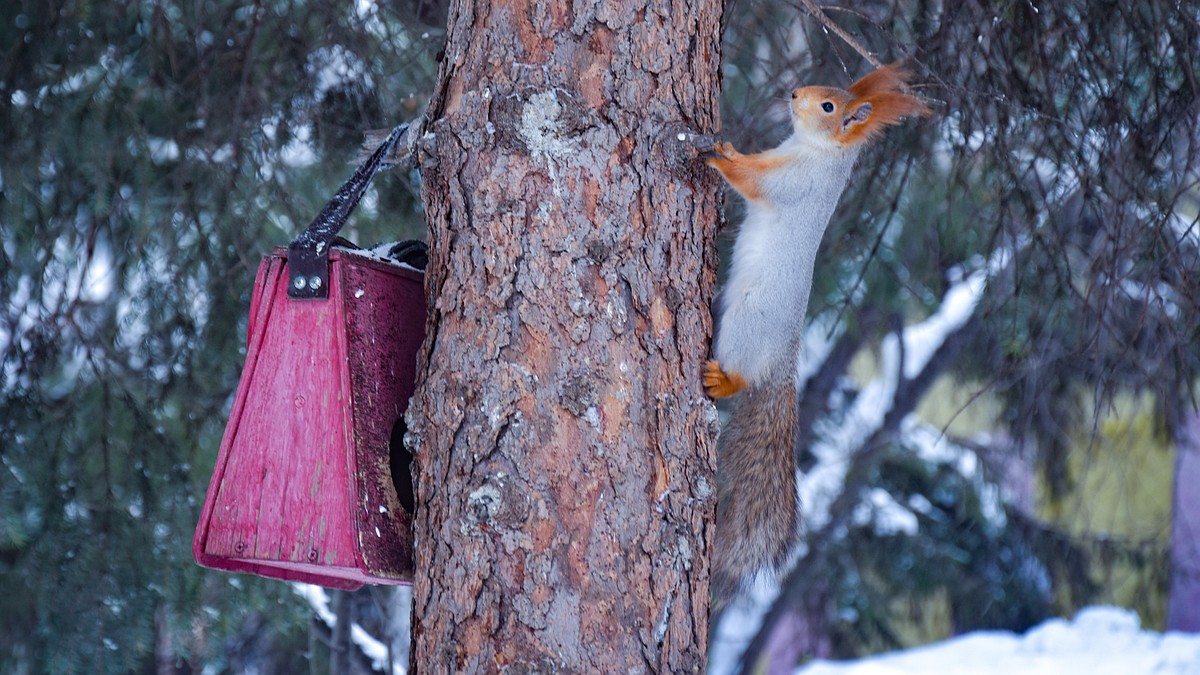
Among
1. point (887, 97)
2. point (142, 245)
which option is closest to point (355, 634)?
point (142, 245)

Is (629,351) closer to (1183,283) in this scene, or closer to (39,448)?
(1183,283)

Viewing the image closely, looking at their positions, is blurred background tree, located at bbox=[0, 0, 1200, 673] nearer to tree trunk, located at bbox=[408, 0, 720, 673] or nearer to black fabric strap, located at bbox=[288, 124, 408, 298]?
tree trunk, located at bbox=[408, 0, 720, 673]

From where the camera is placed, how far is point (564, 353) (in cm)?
135

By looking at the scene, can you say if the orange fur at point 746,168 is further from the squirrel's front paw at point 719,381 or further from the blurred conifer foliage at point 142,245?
the blurred conifer foliage at point 142,245

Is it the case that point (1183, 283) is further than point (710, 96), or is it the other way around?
point (1183, 283)

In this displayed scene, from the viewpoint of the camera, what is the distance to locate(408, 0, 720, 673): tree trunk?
1306 mm

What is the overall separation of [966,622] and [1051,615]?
39 cm

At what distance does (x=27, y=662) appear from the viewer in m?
2.78

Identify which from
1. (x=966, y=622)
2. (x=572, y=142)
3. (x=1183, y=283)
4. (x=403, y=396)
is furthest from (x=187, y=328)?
(x=966, y=622)

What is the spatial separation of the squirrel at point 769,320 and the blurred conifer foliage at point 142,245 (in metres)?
0.90

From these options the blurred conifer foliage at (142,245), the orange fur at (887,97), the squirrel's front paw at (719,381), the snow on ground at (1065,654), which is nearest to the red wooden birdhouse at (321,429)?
the squirrel's front paw at (719,381)

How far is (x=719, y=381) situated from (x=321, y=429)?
50cm

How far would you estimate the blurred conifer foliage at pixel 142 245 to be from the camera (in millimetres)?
2438

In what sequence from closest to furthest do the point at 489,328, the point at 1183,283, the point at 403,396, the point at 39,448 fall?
the point at 489,328 → the point at 403,396 → the point at 1183,283 → the point at 39,448
